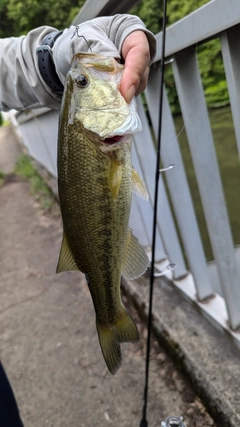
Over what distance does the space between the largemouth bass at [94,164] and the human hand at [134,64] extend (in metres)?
0.04

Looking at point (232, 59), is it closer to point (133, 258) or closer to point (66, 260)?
point (133, 258)

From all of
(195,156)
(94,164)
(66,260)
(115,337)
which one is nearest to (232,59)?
(195,156)

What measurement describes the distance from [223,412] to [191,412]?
257 millimetres

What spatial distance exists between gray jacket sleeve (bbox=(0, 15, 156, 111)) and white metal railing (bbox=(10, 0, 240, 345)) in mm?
344

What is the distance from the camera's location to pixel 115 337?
1.17 metres

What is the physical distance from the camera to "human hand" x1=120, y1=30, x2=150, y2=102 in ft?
2.99

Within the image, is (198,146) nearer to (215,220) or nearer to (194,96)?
(194,96)

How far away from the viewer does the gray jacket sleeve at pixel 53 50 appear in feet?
3.49

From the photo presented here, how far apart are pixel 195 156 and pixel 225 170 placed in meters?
6.39

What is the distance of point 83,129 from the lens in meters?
0.98

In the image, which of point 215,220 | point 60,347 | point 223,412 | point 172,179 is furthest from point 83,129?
point 60,347

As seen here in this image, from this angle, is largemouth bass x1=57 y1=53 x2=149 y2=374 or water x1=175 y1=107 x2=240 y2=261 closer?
largemouth bass x1=57 y1=53 x2=149 y2=374

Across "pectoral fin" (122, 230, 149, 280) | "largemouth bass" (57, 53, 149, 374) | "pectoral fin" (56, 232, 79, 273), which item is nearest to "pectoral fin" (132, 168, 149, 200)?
"largemouth bass" (57, 53, 149, 374)

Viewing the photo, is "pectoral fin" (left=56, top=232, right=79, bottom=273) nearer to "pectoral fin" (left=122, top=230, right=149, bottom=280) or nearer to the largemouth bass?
the largemouth bass
